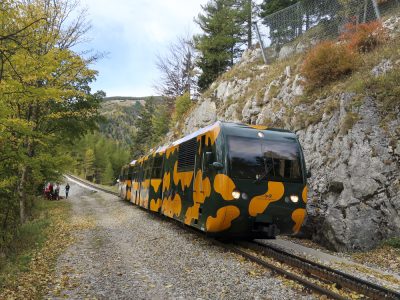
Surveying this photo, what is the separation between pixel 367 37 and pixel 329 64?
2414 mm

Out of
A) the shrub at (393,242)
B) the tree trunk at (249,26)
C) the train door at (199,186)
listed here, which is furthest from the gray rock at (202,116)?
the shrub at (393,242)

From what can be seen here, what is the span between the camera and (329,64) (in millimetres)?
15250

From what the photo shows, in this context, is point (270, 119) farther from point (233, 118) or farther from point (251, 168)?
point (251, 168)

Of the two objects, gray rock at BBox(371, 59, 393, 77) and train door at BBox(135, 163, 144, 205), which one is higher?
gray rock at BBox(371, 59, 393, 77)

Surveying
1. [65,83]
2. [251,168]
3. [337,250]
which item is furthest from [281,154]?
[65,83]

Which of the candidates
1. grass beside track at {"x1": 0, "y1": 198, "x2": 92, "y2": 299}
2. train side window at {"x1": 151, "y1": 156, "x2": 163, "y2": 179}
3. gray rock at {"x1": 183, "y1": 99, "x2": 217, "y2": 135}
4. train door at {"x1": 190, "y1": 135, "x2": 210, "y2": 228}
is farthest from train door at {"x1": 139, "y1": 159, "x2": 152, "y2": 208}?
gray rock at {"x1": 183, "y1": 99, "x2": 217, "y2": 135}

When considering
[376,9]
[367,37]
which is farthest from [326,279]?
[376,9]

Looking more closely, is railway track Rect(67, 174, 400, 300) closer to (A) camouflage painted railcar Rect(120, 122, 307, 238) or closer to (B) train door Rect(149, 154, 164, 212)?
(A) camouflage painted railcar Rect(120, 122, 307, 238)

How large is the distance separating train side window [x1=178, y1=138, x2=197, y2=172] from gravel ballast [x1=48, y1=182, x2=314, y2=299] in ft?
7.19

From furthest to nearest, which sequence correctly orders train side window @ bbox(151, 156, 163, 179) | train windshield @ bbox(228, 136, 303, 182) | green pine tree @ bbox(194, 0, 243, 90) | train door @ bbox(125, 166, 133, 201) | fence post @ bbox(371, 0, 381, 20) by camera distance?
green pine tree @ bbox(194, 0, 243, 90) → train door @ bbox(125, 166, 133, 201) → fence post @ bbox(371, 0, 381, 20) → train side window @ bbox(151, 156, 163, 179) → train windshield @ bbox(228, 136, 303, 182)

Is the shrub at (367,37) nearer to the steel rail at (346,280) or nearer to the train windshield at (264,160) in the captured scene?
the train windshield at (264,160)

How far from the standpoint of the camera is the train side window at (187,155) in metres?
11.3

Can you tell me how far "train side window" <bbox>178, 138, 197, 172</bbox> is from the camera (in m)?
11.3

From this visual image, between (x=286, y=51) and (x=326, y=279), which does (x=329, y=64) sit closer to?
(x=286, y=51)
